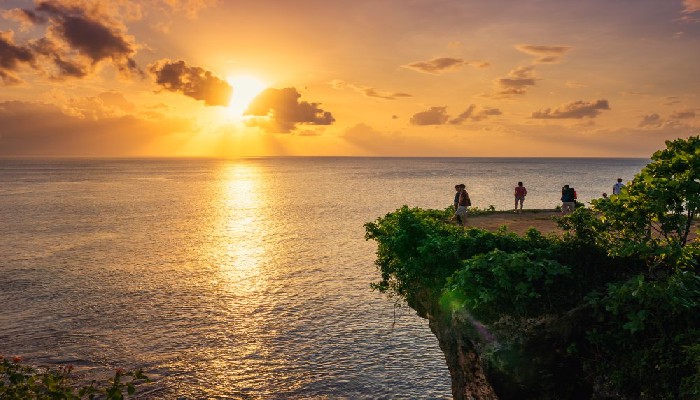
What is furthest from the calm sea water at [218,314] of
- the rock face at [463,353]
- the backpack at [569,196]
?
the backpack at [569,196]

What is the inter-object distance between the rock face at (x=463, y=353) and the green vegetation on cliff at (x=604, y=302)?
0.79 ft

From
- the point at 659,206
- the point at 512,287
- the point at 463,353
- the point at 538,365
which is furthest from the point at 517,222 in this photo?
the point at 538,365

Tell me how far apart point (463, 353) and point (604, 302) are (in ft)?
13.3

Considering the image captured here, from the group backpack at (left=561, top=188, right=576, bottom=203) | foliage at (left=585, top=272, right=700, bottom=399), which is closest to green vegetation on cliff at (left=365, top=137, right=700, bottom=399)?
foliage at (left=585, top=272, right=700, bottom=399)

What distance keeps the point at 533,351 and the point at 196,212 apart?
66057 mm

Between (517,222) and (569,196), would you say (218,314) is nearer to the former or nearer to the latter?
(517,222)

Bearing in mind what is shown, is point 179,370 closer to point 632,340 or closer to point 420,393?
point 420,393

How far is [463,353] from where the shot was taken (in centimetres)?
1323

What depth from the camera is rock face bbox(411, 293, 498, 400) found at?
39.9 ft

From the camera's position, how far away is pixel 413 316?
25.5 metres

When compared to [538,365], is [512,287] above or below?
above

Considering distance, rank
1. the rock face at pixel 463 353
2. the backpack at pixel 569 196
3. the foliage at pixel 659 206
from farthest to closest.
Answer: the backpack at pixel 569 196 < the rock face at pixel 463 353 < the foliage at pixel 659 206

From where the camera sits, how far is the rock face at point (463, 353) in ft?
39.9

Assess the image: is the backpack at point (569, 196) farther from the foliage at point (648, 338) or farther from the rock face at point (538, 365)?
the rock face at point (538, 365)
